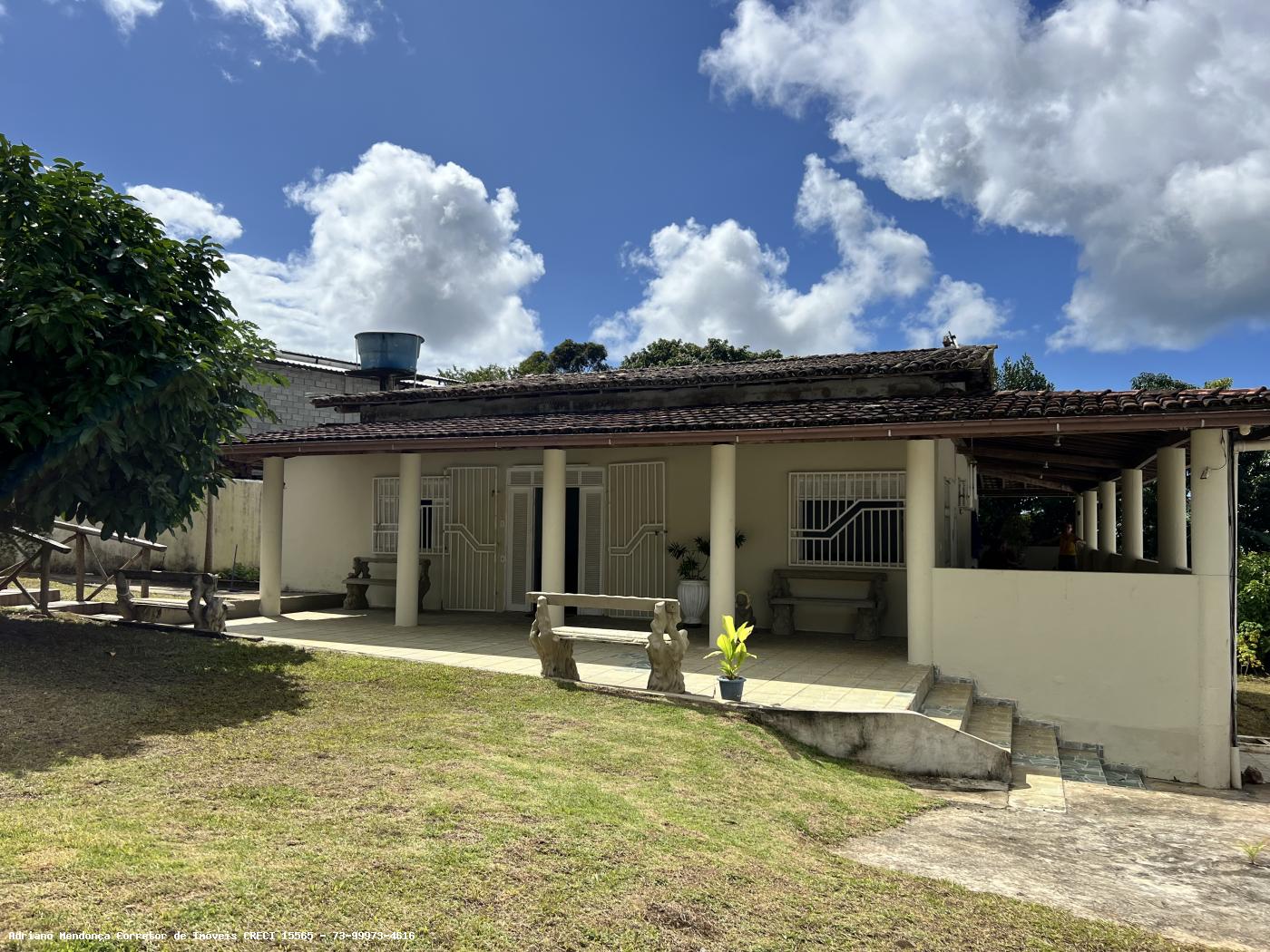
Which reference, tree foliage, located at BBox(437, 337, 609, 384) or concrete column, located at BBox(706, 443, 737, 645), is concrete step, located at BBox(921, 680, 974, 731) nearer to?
concrete column, located at BBox(706, 443, 737, 645)

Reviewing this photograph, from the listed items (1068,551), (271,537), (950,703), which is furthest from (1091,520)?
(271,537)

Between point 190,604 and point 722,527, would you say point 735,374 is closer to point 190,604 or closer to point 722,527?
point 722,527

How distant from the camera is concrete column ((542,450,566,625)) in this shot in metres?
11.4

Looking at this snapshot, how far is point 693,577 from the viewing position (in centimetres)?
1224

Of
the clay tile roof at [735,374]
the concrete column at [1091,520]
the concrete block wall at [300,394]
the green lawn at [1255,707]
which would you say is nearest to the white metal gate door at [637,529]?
the clay tile roof at [735,374]

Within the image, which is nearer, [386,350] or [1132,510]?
[1132,510]

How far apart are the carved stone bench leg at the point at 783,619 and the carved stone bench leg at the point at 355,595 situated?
6829mm

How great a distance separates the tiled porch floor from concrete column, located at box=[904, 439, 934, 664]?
0.33 meters

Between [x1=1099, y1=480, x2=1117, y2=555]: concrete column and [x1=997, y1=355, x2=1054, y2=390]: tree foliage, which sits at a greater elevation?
[x1=997, y1=355, x2=1054, y2=390]: tree foliage

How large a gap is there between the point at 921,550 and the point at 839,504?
2.47 meters

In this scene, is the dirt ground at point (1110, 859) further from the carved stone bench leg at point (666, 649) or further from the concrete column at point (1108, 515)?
the concrete column at point (1108, 515)

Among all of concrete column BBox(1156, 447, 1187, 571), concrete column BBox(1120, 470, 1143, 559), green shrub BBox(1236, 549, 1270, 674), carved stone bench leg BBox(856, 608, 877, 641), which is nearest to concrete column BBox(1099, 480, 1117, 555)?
green shrub BBox(1236, 549, 1270, 674)

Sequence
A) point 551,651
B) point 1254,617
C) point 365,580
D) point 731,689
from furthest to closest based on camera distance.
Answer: point 1254,617 → point 365,580 → point 551,651 → point 731,689

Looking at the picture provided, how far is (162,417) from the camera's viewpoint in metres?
7.82
